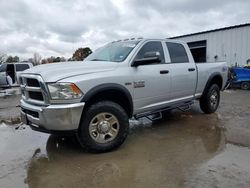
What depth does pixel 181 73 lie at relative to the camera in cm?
566

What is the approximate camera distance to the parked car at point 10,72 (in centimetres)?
1545

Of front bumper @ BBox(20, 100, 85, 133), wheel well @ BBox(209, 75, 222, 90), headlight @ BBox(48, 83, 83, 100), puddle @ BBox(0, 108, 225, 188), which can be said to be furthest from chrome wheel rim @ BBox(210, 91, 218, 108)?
headlight @ BBox(48, 83, 83, 100)

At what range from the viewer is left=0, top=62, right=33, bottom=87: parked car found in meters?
15.5

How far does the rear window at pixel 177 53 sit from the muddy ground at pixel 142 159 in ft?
5.07

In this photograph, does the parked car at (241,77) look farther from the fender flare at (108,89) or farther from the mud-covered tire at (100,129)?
the mud-covered tire at (100,129)

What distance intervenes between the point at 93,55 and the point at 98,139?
219 centimetres

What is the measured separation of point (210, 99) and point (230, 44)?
981 cm

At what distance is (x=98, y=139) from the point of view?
13.9 feet

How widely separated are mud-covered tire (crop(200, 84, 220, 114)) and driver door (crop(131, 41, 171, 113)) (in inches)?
75.8

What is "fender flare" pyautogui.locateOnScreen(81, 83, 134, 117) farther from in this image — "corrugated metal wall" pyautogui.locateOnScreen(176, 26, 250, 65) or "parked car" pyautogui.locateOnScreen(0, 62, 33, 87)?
"parked car" pyautogui.locateOnScreen(0, 62, 33, 87)

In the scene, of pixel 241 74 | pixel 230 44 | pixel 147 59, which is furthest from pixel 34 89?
pixel 230 44

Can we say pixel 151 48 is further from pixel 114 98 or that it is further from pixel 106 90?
pixel 106 90

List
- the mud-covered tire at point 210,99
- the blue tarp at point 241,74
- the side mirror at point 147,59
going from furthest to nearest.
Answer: the blue tarp at point 241,74 < the mud-covered tire at point 210,99 < the side mirror at point 147,59

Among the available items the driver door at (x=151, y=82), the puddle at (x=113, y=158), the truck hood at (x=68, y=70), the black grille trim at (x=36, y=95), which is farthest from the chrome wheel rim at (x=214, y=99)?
the black grille trim at (x=36, y=95)
